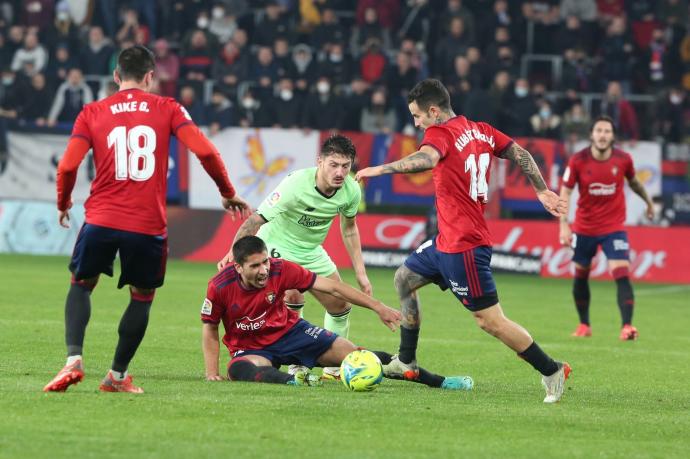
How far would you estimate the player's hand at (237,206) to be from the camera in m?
8.43

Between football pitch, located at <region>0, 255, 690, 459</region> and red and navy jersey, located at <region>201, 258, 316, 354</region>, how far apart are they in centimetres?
52

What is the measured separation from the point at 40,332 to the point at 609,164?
6557 millimetres

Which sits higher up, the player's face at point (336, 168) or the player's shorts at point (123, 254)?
the player's face at point (336, 168)

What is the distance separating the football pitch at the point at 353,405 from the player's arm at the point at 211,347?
0.16 m

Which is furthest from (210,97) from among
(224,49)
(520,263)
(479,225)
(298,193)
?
(479,225)

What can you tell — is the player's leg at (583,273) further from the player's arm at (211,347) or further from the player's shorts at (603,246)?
the player's arm at (211,347)

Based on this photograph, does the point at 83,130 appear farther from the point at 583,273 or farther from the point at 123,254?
the point at 583,273

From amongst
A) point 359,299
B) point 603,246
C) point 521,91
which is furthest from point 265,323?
point 521,91

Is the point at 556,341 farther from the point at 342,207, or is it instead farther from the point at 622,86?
the point at 622,86

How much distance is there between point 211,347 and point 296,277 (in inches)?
31.2

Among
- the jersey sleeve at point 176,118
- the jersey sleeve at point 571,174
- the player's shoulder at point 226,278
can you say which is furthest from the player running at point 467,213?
the jersey sleeve at point 571,174

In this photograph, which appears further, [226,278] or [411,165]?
[226,278]

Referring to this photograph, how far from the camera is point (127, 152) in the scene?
8102mm

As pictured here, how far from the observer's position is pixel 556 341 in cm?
1404
